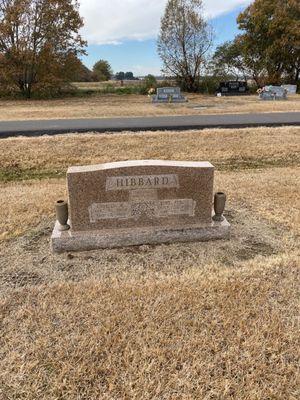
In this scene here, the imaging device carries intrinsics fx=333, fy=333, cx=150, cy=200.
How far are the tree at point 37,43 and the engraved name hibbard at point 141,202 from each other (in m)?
27.5

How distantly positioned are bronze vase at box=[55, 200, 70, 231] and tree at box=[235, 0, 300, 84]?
34.3 metres

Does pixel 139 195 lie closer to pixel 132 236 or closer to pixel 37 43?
pixel 132 236

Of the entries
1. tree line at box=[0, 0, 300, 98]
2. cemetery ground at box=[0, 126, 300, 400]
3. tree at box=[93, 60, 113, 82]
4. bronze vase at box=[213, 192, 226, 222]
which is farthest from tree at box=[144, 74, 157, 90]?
tree at box=[93, 60, 113, 82]

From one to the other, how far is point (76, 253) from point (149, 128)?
8719mm

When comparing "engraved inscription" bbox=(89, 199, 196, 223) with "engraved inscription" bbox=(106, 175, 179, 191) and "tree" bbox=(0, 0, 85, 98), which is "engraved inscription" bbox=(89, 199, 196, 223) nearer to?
"engraved inscription" bbox=(106, 175, 179, 191)

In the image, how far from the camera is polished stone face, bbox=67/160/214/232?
4137 millimetres

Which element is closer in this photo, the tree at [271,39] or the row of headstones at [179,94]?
the row of headstones at [179,94]

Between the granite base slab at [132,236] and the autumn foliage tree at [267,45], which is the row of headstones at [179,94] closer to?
the autumn foliage tree at [267,45]

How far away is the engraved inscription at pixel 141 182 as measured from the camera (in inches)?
164

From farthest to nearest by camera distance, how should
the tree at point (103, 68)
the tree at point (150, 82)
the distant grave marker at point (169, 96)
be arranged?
the tree at point (103, 68), the tree at point (150, 82), the distant grave marker at point (169, 96)

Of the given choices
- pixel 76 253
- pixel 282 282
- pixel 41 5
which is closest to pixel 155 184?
pixel 76 253

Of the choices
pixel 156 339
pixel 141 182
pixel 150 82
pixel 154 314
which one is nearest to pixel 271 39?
pixel 150 82

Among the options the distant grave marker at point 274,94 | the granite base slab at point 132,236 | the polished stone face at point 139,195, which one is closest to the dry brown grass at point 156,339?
the granite base slab at point 132,236

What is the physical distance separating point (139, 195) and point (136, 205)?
14 cm
